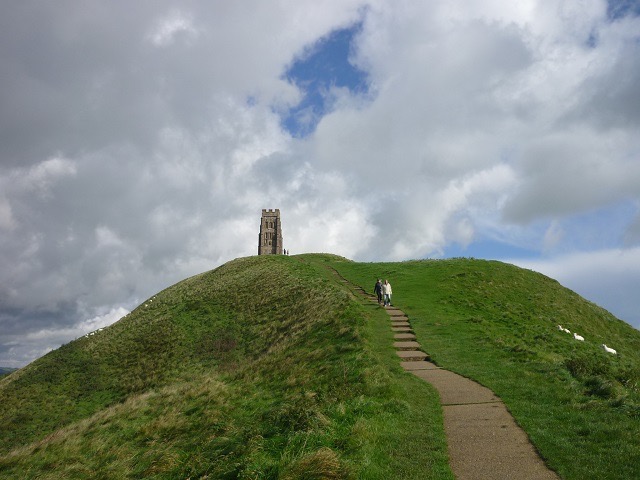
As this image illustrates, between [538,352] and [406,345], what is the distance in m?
→ 6.40

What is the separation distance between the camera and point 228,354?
3500cm

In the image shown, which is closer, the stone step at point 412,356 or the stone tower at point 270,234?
the stone step at point 412,356

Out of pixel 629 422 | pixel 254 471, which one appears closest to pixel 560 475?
pixel 629 422

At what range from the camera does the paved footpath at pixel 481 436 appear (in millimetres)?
8883

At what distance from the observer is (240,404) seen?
17531 mm

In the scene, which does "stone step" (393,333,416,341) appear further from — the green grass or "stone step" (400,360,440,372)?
"stone step" (400,360,440,372)

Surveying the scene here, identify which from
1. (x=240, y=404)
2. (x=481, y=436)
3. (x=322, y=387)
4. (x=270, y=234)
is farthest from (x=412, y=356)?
(x=270, y=234)

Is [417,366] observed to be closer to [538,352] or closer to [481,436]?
[538,352]

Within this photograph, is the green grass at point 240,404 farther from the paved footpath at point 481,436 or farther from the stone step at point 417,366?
the stone step at point 417,366

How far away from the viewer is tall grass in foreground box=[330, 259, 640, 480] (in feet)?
32.2

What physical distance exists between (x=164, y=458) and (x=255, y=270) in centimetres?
4848

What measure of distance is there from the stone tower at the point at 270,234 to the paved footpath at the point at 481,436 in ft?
308

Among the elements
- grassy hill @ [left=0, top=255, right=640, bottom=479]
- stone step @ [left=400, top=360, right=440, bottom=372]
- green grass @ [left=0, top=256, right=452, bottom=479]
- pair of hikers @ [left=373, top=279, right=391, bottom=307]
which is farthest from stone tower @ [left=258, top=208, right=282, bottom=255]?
stone step @ [left=400, top=360, right=440, bottom=372]

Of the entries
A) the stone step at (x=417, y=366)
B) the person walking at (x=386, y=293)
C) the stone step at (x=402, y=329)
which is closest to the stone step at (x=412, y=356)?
the stone step at (x=417, y=366)
